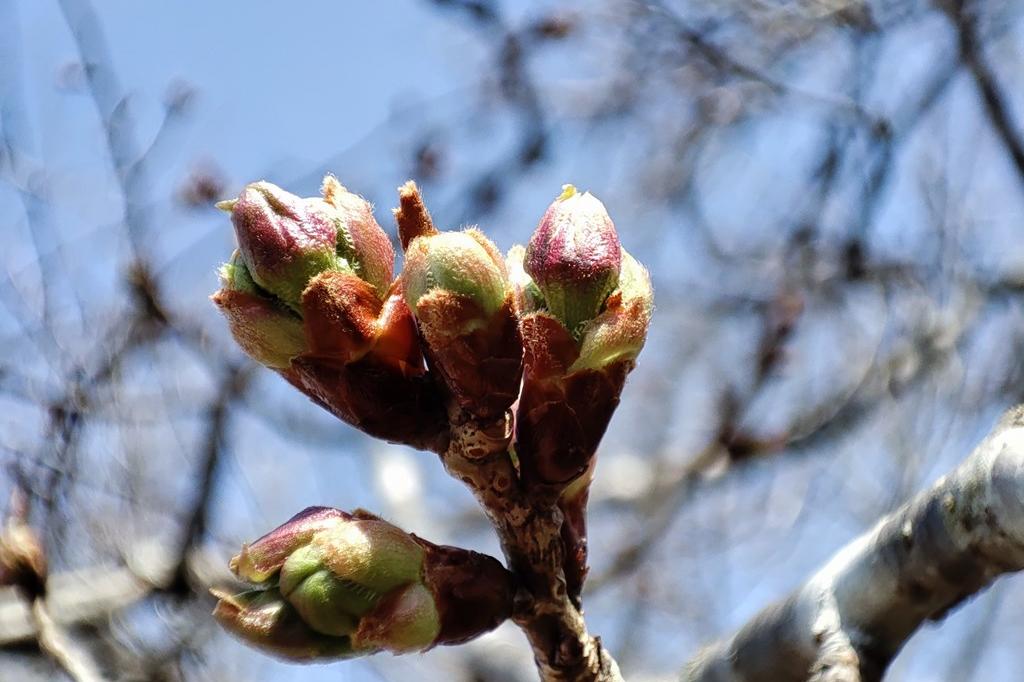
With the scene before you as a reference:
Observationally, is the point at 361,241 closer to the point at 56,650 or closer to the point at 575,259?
the point at 575,259

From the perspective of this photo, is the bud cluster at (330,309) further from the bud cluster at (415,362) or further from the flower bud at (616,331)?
the flower bud at (616,331)

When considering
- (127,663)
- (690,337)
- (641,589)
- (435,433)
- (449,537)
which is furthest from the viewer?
(690,337)

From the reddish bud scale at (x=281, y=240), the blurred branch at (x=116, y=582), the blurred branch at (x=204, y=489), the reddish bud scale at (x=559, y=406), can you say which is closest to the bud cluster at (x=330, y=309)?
the reddish bud scale at (x=281, y=240)

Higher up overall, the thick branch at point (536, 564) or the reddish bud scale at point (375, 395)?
the reddish bud scale at point (375, 395)

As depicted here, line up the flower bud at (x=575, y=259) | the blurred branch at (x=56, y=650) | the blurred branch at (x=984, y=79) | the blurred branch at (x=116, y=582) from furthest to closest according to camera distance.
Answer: the blurred branch at (x=116, y=582) → the blurred branch at (x=984, y=79) → the blurred branch at (x=56, y=650) → the flower bud at (x=575, y=259)

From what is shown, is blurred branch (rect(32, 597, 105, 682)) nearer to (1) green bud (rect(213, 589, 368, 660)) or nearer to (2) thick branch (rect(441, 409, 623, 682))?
(1) green bud (rect(213, 589, 368, 660))

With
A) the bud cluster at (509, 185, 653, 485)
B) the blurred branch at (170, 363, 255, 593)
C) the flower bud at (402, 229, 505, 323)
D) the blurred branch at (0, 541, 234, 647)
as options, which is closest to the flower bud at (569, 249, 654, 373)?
the bud cluster at (509, 185, 653, 485)

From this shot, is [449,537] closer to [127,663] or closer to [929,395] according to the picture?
[127,663]

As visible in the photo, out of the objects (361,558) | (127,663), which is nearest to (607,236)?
(361,558)
